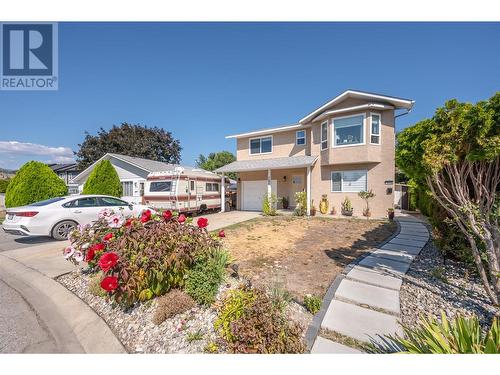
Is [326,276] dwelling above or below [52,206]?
below

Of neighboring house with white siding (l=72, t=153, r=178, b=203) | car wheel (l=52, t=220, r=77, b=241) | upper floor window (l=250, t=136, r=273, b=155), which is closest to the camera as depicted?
car wheel (l=52, t=220, r=77, b=241)

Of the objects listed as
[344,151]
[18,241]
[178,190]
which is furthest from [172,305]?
[344,151]

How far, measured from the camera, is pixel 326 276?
14.0 feet

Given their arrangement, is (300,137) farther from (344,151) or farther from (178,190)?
(178,190)

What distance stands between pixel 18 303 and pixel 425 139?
7.09 m

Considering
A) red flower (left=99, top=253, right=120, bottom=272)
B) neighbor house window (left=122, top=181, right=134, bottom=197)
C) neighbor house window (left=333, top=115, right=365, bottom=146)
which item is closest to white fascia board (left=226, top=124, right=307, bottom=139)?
neighbor house window (left=333, top=115, right=365, bottom=146)

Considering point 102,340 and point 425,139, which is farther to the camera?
point 425,139

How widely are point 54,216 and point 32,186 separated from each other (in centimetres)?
743

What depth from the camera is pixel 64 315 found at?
10.5 feet

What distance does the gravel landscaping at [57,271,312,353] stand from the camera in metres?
2.48

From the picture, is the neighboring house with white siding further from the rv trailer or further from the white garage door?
the white garage door

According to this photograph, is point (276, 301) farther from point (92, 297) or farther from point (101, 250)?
point (92, 297)

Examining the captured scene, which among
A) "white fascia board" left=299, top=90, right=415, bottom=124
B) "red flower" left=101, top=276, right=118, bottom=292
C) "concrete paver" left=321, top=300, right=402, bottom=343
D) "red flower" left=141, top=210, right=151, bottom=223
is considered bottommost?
"concrete paver" left=321, top=300, right=402, bottom=343
